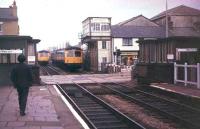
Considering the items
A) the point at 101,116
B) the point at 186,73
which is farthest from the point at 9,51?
the point at 101,116

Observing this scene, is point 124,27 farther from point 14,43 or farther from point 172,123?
point 172,123

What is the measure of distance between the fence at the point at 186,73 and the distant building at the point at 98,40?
3045 centimetres

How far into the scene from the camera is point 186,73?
19.9 metres

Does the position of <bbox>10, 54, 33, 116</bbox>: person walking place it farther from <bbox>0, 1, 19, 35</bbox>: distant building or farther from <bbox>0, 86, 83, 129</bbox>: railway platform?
<bbox>0, 1, 19, 35</bbox>: distant building

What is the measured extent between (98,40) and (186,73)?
34.7 meters

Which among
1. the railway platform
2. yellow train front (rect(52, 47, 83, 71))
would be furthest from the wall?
the railway platform

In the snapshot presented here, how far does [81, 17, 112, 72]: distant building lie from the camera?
176 ft

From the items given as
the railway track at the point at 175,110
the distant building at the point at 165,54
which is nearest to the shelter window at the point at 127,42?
the distant building at the point at 165,54

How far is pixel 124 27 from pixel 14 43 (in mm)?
37889

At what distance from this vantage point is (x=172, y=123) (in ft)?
37.1

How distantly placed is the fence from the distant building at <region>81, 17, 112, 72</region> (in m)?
30.4

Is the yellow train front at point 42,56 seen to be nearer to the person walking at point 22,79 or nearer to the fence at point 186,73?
the fence at point 186,73

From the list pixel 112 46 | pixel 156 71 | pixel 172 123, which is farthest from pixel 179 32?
pixel 172 123

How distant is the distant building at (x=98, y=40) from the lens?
53.6 metres
